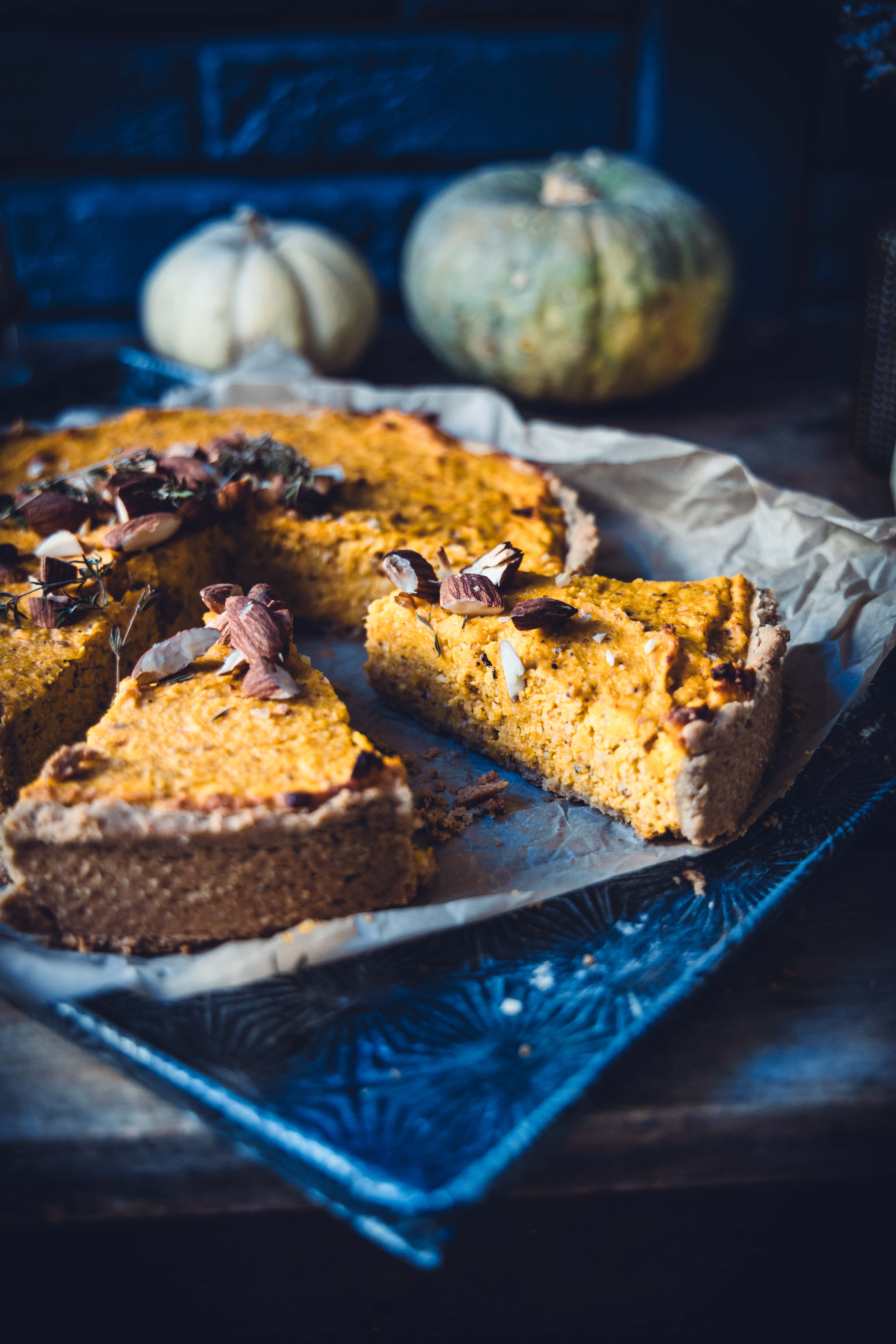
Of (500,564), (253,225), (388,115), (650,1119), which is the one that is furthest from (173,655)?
(388,115)

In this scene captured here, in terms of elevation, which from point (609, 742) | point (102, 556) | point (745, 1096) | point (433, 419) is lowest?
point (745, 1096)

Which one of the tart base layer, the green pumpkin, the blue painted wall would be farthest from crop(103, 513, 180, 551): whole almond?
the blue painted wall

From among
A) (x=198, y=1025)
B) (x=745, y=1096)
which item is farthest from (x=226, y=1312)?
(x=745, y=1096)

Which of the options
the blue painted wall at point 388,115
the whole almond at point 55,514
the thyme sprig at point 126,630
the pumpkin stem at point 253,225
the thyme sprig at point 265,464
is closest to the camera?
the thyme sprig at point 126,630

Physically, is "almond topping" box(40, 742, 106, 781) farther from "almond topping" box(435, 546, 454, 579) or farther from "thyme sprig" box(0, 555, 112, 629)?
"almond topping" box(435, 546, 454, 579)

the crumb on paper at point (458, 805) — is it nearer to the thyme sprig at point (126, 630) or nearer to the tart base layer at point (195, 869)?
the tart base layer at point (195, 869)

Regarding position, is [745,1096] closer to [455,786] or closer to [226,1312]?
[455,786]

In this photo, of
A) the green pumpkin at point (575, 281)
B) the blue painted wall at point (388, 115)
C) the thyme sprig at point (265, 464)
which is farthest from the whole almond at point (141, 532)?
the blue painted wall at point (388, 115)

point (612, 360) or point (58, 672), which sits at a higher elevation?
point (612, 360)
